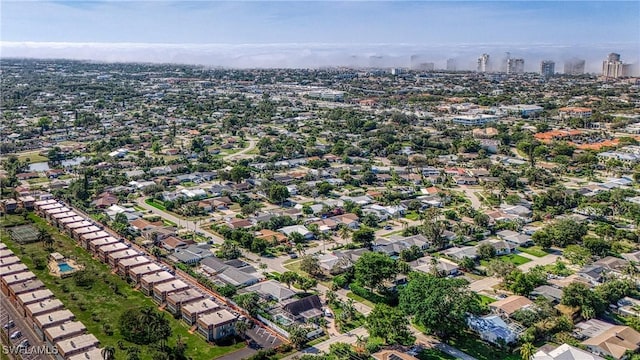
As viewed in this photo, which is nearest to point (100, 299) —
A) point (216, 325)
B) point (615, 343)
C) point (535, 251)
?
point (216, 325)

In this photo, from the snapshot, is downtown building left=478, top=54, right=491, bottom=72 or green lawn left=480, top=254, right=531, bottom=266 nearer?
green lawn left=480, top=254, right=531, bottom=266

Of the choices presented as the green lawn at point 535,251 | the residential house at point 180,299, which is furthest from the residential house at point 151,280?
the green lawn at point 535,251

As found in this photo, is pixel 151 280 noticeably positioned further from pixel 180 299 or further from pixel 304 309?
pixel 304 309

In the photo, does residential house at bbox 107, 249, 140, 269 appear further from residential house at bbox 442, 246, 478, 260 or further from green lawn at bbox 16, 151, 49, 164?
green lawn at bbox 16, 151, 49, 164

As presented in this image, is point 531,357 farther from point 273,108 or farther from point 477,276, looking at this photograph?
point 273,108

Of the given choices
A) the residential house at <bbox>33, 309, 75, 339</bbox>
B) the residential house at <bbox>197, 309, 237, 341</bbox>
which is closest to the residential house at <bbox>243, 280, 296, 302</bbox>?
the residential house at <bbox>197, 309, 237, 341</bbox>

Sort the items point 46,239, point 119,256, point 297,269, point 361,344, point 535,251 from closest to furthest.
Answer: point 361,344, point 119,256, point 297,269, point 46,239, point 535,251
